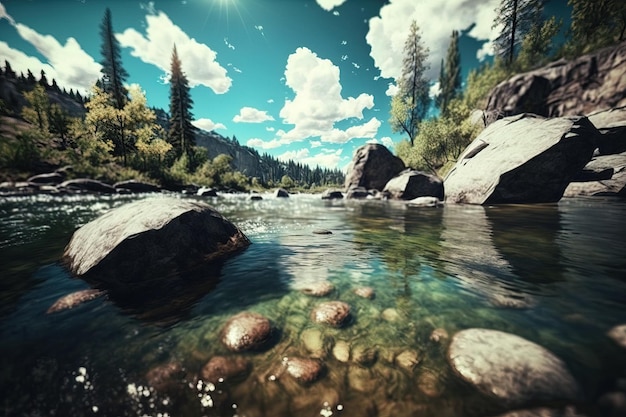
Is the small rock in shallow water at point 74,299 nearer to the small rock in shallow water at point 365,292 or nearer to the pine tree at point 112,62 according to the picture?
the small rock in shallow water at point 365,292

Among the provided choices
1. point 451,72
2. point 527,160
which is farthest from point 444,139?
point 451,72

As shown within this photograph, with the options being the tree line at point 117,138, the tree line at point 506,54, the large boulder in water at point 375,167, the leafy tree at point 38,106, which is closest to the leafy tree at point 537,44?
the tree line at point 506,54

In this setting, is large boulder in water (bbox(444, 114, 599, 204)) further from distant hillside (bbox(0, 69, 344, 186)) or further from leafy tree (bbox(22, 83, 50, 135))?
distant hillside (bbox(0, 69, 344, 186))

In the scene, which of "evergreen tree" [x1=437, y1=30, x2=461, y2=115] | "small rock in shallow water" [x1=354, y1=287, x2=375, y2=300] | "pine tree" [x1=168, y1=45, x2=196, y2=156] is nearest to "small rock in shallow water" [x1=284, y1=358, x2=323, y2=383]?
"small rock in shallow water" [x1=354, y1=287, x2=375, y2=300]

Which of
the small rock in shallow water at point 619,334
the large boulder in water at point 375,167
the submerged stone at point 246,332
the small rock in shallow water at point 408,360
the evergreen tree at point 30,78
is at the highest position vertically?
the evergreen tree at point 30,78

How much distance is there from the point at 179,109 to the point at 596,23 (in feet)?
196

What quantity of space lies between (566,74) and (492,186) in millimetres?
22142

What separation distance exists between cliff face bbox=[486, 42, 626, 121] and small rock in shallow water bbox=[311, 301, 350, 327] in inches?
1153

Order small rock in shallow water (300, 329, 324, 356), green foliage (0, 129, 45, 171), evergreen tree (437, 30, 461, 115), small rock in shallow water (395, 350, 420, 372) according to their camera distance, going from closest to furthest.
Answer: small rock in shallow water (395, 350, 420, 372), small rock in shallow water (300, 329, 324, 356), green foliage (0, 129, 45, 171), evergreen tree (437, 30, 461, 115)

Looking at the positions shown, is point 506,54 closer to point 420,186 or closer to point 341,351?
point 420,186

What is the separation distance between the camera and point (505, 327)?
2420 millimetres

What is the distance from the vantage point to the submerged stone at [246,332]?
227 cm

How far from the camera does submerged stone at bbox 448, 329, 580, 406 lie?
65.7 inches

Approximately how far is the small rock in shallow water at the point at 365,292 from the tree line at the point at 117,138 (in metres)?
32.0
